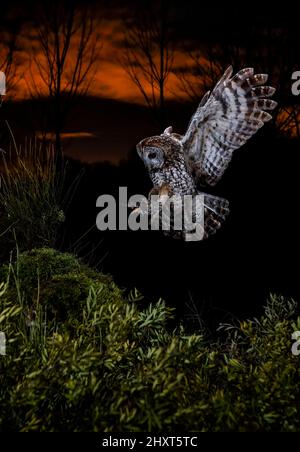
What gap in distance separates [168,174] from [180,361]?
1.17 m

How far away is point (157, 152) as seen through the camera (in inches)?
113

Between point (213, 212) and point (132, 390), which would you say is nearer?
point (132, 390)

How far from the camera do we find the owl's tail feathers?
3086 millimetres

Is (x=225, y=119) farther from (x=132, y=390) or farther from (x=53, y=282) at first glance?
(x=132, y=390)

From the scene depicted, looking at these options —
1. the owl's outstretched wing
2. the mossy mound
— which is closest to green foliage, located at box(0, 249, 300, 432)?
the mossy mound

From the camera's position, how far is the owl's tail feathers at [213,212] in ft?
10.1

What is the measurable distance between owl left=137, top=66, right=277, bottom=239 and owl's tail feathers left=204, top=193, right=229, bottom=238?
12 cm

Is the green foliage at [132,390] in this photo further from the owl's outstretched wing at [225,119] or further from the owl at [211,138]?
the owl's outstretched wing at [225,119]

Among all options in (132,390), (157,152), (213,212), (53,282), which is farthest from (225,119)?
(132,390)

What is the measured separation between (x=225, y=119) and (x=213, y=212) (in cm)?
50

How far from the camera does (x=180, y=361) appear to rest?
6.59 feet

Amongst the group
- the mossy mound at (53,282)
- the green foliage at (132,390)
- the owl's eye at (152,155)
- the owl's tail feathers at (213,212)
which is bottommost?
the green foliage at (132,390)

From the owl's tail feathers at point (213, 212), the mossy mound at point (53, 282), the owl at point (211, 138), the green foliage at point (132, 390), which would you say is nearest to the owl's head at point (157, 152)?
the owl at point (211, 138)

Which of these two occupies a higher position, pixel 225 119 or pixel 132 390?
pixel 225 119
